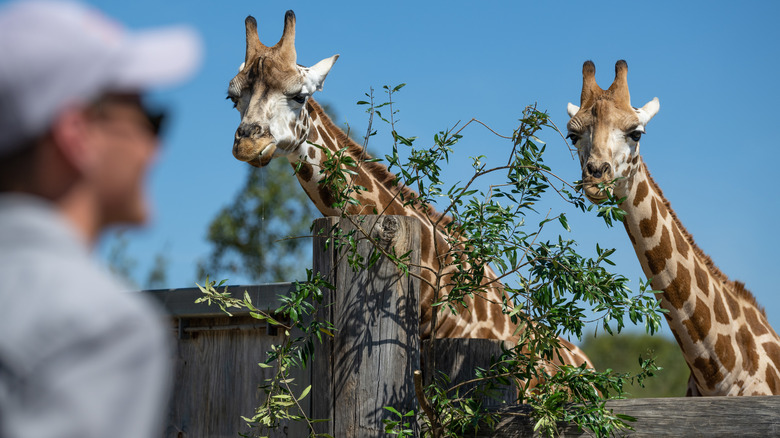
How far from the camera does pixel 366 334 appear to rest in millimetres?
3307

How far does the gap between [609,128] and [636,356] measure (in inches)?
954

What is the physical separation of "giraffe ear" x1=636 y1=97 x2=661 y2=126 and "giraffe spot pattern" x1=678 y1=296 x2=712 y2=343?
50.6 inches

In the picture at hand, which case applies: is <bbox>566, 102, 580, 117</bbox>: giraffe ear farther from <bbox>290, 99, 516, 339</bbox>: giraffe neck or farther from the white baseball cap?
the white baseball cap

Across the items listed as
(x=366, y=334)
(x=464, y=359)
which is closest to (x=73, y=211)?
(x=366, y=334)

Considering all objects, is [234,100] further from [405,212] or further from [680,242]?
[680,242]

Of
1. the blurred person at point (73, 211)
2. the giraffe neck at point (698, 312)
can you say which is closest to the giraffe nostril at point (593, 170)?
the giraffe neck at point (698, 312)

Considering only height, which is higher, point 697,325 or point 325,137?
point 325,137

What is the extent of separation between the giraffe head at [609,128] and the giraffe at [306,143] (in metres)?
1.02

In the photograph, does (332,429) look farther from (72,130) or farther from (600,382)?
(72,130)

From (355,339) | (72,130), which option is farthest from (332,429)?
(72,130)

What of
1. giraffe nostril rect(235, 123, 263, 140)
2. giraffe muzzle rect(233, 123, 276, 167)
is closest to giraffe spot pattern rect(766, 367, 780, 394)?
giraffe muzzle rect(233, 123, 276, 167)

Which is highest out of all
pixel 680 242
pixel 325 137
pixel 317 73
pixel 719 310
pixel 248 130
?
pixel 317 73

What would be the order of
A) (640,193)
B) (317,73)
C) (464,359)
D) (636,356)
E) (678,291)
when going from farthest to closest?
1. (636,356)
2. (317,73)
3. (640,193)
4. (678,291)
5. (464,359)

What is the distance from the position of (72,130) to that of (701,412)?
9.10 ft
